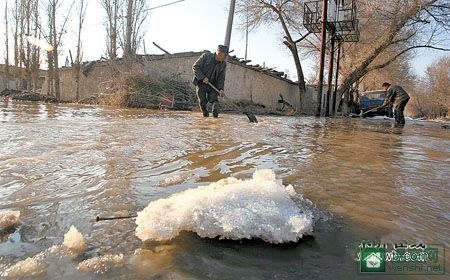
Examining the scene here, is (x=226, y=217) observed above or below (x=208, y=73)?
below

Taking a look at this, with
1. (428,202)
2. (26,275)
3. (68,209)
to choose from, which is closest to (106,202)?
(68,209)

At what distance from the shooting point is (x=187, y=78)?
14.9 meters

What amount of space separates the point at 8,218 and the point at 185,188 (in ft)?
2.80

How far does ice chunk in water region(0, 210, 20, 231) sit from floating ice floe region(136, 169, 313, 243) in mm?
521

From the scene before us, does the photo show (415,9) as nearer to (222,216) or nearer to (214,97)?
(214,97)

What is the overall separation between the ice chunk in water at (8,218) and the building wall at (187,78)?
459 inches

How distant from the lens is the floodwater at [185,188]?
107 cm

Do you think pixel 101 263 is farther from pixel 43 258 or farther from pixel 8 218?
pixel 8 218

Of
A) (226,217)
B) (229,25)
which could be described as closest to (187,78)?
(229,25)

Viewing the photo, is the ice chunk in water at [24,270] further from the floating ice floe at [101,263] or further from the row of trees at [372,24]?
the row of trees at [372,24]

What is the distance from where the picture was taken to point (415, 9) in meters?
14.3

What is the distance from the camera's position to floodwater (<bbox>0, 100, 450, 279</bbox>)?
3.52 feet

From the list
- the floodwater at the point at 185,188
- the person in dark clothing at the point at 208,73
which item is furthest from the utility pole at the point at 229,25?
the floodwater at the point at 185,188

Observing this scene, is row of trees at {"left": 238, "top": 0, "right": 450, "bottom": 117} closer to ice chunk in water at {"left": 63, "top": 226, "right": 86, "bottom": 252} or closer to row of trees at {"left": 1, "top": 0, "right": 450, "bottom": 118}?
A: row of trees at {"left": 1, "top": 0, "right": 450, "bottom": 118}
